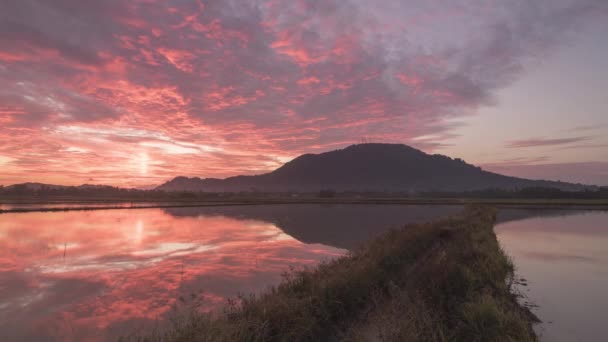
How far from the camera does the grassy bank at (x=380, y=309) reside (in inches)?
276

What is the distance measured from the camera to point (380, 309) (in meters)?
9.21

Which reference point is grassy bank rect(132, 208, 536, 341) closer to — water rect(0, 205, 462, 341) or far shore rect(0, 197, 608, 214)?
water rect(0, 205, 462, 341)

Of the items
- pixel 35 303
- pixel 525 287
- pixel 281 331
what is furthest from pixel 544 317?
pixel 35 303

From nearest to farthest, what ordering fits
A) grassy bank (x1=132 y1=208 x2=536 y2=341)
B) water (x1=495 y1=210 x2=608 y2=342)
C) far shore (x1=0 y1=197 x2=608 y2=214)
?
grassy bank (x1=132 y1=208 x2=536 y2=341)
water (x1=495 y1=210 x2=608 y2=342)
far shore (x1=0 y1=197 x2=608 y2=214)

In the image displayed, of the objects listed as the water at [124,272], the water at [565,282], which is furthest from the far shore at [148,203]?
the water at [565,282]

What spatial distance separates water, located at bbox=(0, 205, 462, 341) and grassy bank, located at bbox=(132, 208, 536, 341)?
2316mm

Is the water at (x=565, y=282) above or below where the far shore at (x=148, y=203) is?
below

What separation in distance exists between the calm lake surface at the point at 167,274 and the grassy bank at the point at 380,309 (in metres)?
1.57

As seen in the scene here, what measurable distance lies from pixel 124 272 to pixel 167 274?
2.19 metres

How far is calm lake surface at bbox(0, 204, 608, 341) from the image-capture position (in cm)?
948

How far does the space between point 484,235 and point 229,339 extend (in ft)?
64.1

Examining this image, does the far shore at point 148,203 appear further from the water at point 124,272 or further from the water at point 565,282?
the water at point 565,282

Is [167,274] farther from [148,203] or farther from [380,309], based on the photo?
[148,203]

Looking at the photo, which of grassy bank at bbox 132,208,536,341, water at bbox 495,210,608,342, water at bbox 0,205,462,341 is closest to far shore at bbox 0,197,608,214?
water at bbox 0,205,462,341
